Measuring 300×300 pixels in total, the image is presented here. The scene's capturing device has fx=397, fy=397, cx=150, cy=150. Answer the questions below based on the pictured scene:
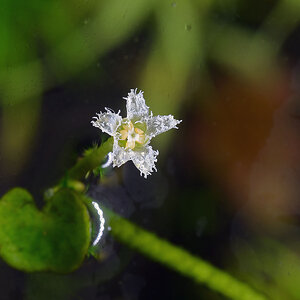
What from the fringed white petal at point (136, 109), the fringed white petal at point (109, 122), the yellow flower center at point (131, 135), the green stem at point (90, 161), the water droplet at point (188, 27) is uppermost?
the water droplet at point (188, 27)

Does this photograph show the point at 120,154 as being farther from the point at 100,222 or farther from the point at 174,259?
the point at 174,259

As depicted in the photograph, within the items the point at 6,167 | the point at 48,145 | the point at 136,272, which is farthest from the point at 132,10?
the point at 136,272

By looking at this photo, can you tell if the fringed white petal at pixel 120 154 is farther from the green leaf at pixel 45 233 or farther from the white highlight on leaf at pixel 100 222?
the white highlight on leaf at pixel 100 222

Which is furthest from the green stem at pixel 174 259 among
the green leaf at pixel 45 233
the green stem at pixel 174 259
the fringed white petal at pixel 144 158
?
the fringed white petal at pixel 144 158

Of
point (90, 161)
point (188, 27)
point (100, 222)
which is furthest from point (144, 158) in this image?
point (188, 27)

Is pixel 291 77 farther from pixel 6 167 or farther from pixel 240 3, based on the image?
pixel 6 167

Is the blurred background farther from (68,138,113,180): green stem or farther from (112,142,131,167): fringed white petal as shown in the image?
(112,142,131,167): fringed white petal

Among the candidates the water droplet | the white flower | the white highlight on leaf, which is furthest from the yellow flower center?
→ the water droplet
